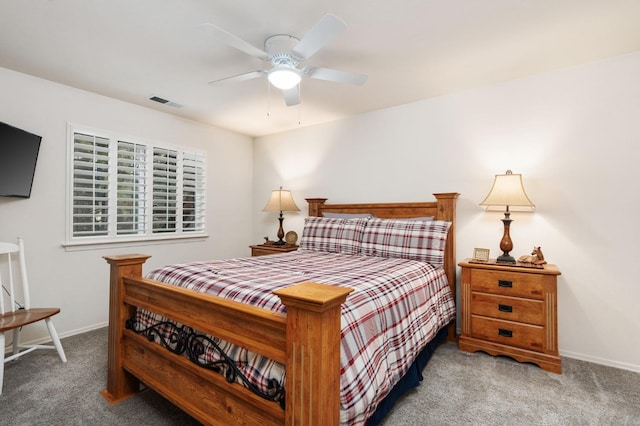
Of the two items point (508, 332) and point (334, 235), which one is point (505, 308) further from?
point (334, 235)

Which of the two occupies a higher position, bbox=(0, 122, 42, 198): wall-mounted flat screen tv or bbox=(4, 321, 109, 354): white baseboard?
bbox=(0, 122, 42, 198): wall-mounted flat screen tv

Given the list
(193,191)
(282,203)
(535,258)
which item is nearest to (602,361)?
(535,258)

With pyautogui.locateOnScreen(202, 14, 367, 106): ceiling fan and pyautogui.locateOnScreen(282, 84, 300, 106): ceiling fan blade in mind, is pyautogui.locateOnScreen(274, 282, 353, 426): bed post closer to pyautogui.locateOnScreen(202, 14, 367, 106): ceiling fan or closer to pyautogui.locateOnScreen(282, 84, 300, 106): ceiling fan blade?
pyautogui.locateOnScreen(202, 14, 367, 106): ceiling fan

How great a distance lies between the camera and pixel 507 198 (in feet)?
8.56

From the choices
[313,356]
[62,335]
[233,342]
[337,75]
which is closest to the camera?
[313,356]

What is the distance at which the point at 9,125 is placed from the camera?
2570 millimetres

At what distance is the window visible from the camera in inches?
124

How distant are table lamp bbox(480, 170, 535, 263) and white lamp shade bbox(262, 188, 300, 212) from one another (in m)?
2.36

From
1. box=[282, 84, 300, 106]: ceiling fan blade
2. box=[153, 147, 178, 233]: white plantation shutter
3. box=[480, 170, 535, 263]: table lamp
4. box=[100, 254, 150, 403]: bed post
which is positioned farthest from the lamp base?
box=[153, 147, 178, 233]: white plantation shutter

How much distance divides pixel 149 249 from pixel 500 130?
13.0ft

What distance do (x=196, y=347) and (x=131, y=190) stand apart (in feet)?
8.45

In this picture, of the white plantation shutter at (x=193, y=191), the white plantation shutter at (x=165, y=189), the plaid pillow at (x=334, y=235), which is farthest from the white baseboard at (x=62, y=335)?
the plaid pillow at (x=334, y=235)

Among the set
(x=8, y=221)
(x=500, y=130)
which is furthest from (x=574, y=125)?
(x=8, y=221)

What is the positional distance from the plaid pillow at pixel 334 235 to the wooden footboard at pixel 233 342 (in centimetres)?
178
